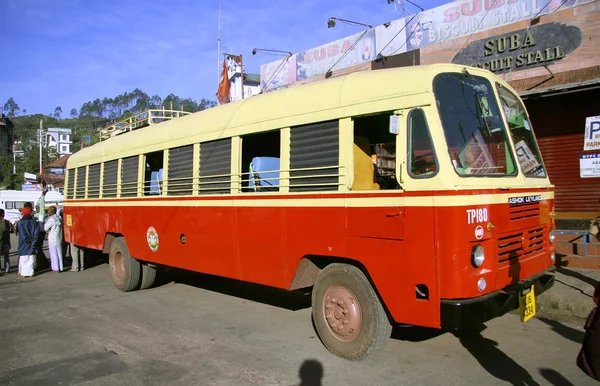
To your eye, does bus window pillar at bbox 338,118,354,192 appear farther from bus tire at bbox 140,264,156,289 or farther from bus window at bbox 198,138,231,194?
bus tire at bbox 140,264,156,289

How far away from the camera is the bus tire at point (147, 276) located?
834 cm

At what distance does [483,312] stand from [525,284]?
656 millimetres

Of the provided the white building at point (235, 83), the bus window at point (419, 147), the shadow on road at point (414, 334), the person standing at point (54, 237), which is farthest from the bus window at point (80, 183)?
the white building at point (235, 83)

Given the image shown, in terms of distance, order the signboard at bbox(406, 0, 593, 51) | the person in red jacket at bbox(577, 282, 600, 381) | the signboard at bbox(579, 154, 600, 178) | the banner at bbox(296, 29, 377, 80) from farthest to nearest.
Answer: the banner at bbox(296, 29, 377, 80) < the signboard at bbox(406, 0, 593, 51) < the signboard at bbox(579, 154, 600, 178) < the person in red jacket at bbox(577, 282, 600, 381)

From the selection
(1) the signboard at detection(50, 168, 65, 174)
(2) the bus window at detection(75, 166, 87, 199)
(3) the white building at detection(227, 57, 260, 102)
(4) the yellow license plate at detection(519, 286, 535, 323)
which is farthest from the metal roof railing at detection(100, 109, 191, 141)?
(1) the signboard at detection(50, 168, 65, 174)

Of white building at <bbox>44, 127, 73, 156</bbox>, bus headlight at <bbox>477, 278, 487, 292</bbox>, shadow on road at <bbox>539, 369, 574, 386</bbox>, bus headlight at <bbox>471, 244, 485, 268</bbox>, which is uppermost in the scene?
white building at <bbox>44, 127, 73, 156</bbox>

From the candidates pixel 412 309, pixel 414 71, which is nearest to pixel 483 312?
pixel 412 309

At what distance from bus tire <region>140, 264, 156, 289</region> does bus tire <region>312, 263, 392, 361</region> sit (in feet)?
15.1

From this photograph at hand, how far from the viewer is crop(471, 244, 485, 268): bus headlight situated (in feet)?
12.3

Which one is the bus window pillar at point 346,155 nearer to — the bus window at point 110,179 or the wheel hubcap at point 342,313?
the wheel hubcap at point 342,313

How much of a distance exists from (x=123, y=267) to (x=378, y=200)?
19.4 ft

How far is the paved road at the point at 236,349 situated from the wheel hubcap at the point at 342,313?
0.97 feet

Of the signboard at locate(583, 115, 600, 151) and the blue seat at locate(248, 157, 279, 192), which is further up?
the signboard at locate(583, 115, 600, 151)

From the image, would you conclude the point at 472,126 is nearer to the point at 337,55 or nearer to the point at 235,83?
the point at 337,55
